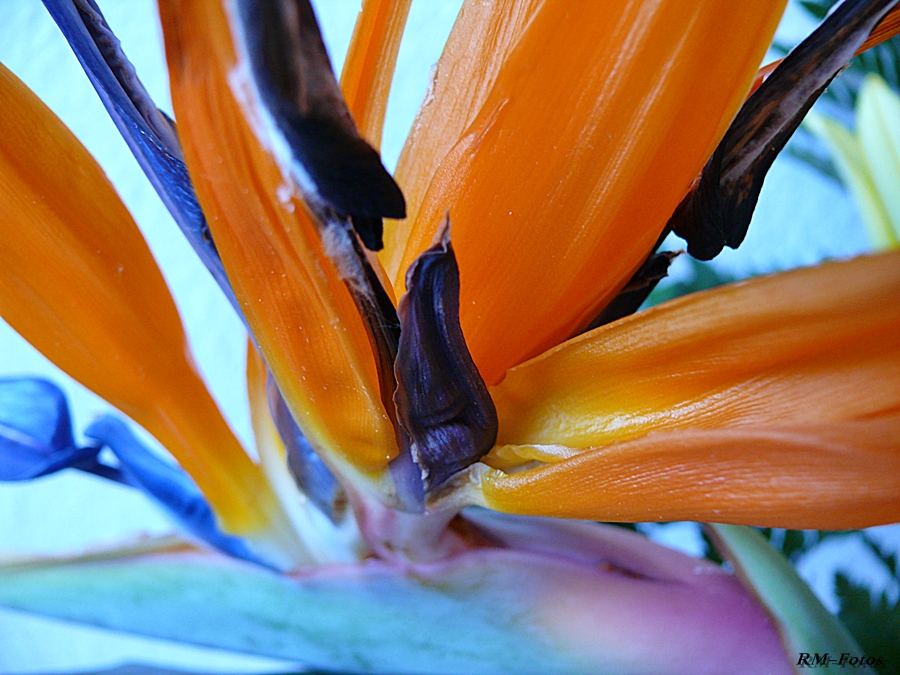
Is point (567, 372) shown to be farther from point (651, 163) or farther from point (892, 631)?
point (892, 631)

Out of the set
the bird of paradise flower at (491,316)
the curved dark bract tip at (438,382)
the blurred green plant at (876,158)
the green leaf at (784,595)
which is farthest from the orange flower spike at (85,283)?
the blurred green plant at (876,158)

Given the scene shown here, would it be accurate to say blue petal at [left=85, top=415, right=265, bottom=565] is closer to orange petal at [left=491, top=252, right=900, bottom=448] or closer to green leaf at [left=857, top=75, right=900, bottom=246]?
orange petal at [left=491, top=252, right=900, bottom=448]

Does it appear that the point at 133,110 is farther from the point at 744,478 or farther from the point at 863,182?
the point at 863,182

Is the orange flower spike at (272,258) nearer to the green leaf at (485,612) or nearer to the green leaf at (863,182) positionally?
the green leaf at (485,612)

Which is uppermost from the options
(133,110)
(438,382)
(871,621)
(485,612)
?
(133,110)

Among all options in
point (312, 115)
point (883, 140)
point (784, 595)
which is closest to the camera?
point (312, 115)

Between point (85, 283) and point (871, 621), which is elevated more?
point (85, 283)

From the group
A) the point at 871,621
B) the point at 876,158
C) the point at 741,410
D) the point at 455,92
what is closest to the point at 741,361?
the point at 741,410

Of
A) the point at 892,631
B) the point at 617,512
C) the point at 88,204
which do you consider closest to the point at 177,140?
the point at 88,204
